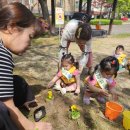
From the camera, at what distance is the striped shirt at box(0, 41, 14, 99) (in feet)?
5.48

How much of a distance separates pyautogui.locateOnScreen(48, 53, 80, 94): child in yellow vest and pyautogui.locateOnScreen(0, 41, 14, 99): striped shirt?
230cm

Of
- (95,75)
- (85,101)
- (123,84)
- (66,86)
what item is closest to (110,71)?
(95,75)

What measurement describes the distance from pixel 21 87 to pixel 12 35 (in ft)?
3.99

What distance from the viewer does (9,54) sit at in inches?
68.2

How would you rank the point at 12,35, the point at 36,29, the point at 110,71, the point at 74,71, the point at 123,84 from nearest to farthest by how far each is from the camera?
the point at 12,35 → the point at 36,29 → the point at 110,71 → the point at 74,71 → the point at 123,84

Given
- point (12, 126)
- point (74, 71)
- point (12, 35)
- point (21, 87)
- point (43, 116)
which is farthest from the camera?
point (74, 71)

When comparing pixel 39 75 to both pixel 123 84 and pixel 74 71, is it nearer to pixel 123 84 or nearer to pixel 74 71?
pixel 74 71

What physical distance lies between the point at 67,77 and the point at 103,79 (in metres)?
0.67

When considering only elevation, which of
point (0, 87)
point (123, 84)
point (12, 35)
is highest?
point (12, 35)

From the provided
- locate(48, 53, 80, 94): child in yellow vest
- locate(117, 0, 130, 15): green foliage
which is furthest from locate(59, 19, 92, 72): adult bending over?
locate(117, 0, 130, 15): green foliage

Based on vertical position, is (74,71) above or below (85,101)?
above

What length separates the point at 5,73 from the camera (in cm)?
169

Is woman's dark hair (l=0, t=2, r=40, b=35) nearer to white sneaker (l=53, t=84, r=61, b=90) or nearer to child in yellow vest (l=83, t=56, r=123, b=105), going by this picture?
child in yellow vest (l=83, t=56, r=123, b=105)

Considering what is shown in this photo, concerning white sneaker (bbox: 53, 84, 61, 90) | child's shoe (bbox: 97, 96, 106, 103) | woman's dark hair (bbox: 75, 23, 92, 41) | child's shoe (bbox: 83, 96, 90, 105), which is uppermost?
woman's dark hair (bbox: 75, 23, 92, 41)
